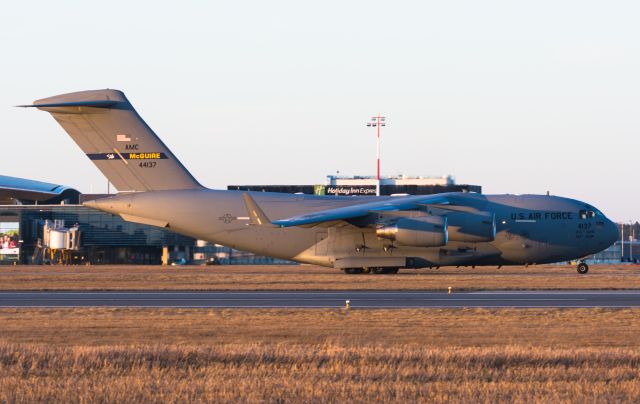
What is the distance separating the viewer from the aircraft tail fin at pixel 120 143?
41531 millimetres

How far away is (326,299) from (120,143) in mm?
16452

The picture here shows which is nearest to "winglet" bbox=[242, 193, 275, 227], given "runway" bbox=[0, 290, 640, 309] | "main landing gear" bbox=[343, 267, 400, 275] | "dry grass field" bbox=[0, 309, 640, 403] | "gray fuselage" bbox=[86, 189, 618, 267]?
"gray fuselage" bbox=[86, 189, 618, 267]

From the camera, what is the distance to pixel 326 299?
96.4 feet

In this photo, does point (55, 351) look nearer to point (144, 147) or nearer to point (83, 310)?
point (83, 310)

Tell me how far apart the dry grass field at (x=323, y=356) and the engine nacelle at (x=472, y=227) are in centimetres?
1634

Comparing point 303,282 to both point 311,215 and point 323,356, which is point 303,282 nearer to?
point 311,215

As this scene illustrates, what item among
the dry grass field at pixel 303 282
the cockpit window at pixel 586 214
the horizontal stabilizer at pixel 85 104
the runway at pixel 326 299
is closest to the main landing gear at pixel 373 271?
the dry grass field at pixel 303 282

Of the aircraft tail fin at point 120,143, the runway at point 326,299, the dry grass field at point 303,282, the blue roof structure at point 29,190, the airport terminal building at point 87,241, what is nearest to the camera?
the runway at point 326,299

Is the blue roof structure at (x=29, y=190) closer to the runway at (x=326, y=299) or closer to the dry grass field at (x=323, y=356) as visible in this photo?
the runway at (x=326, y=299)

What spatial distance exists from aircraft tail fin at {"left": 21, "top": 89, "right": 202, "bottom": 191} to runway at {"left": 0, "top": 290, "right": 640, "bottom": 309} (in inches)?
396

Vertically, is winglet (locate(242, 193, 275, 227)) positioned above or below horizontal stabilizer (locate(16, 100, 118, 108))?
below

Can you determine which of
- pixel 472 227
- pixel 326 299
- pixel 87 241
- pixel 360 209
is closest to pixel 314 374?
pixel 326 299

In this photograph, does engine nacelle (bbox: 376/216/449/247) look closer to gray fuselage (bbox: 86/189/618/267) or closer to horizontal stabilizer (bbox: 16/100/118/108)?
gray fuselage (bbox: 86/189/618/267)

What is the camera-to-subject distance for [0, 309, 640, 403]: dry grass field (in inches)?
476
